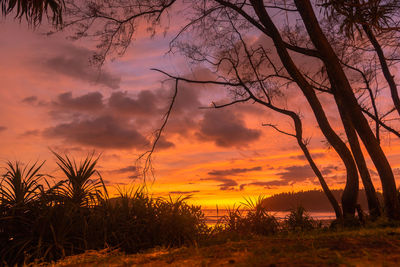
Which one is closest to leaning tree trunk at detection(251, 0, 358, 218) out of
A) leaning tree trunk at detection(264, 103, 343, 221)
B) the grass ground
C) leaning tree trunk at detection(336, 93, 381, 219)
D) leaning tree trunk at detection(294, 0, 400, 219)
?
leaning tree trunk at detection(336, 93, 381, 219)

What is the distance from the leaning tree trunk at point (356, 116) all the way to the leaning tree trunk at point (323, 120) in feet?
2.04

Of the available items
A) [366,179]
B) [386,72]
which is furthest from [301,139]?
[386,72]

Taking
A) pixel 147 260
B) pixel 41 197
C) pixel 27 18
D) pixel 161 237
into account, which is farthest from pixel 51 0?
pixel 147 260

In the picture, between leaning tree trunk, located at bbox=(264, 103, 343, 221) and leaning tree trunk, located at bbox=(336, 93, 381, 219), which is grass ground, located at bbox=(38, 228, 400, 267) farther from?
leaning tree trunk, located at bbox=(264, 103, 343, 221)

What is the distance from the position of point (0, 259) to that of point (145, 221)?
8.75 ft

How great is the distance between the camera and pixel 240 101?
12023 mm

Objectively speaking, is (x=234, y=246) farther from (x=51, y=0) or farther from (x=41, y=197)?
(x=51, y=0)

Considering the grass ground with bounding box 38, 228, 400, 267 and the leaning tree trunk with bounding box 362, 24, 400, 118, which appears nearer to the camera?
the grass ground with bounding box 38, 228, 400, 267

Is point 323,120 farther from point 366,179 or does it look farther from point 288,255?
point 288,255

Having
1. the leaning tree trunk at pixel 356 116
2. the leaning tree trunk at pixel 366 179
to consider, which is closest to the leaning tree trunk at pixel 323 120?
the leaning tree trunk at pixel 366 179

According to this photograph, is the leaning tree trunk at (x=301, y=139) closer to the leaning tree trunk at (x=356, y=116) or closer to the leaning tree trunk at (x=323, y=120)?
the leaning tree trunk at (x=323, y=120)

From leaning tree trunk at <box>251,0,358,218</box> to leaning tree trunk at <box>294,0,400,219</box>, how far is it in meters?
0.62

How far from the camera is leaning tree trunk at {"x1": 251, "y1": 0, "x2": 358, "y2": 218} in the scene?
30.5ft

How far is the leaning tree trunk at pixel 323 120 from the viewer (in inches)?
365
